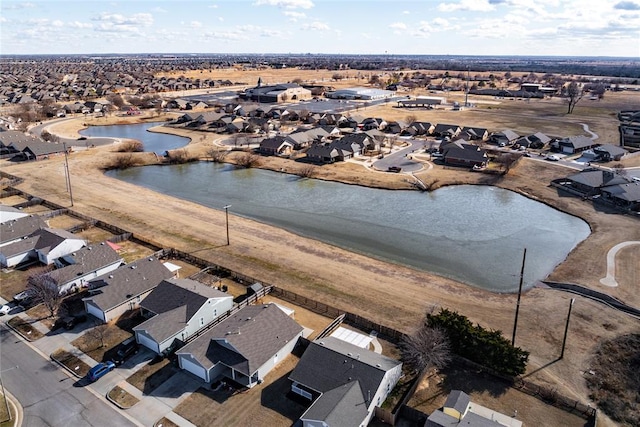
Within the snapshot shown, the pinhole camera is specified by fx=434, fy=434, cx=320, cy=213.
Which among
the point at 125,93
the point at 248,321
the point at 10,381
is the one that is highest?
Result: the point at 125,93

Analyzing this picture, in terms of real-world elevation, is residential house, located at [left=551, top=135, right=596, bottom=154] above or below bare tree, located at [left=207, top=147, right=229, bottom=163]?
above

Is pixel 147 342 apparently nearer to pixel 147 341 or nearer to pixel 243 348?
pixel 147 341

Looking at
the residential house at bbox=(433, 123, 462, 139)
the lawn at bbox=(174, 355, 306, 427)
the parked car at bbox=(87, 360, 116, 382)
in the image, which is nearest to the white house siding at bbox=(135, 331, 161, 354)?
the parked car at bbox=(87, 360, 116, 382)

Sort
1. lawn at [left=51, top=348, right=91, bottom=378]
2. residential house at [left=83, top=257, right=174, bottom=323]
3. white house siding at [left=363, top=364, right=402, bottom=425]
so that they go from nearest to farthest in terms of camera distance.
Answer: white house siding at [left=363, top=364, right=402, bottom=425], lawn at [left=51, top=348, right=91, bottom=378], residential house at [left=83, top=257, right=174, bottom=323]

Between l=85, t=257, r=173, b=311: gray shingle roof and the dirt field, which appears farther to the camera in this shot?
l=85, t=257, r=173, b=311: gray shingle roof

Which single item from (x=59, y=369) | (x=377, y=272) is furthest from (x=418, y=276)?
(x=59, y=369)

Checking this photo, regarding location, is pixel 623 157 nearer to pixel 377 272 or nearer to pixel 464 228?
pixel 464 228

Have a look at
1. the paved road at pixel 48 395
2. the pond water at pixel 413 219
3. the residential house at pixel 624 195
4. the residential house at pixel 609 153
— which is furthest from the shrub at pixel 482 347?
the residential house at pixel 609 153

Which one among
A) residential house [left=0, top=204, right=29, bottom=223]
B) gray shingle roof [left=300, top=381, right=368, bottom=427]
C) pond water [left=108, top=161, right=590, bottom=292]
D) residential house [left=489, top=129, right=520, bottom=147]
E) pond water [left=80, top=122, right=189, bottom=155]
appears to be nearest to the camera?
gray shingle roof [left=300, top=381, right=368, bottom=427]

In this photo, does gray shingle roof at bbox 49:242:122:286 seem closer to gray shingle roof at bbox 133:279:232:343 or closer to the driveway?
gray shingle roof at bbox 133:279:232:343
